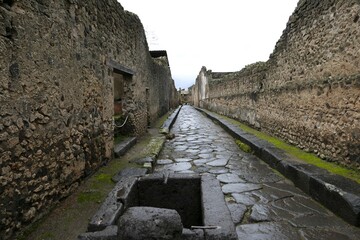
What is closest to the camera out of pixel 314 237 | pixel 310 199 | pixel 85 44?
pixel 314 237

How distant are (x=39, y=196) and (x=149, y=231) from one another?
5.65ft

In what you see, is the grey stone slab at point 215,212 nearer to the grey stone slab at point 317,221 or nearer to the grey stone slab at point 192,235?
the grey stone slab at point 192,235

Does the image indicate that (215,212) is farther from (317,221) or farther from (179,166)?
(179,166)

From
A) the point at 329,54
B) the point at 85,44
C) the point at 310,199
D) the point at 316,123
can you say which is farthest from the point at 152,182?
the point at 329,54

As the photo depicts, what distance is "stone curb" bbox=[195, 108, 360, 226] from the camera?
266cm

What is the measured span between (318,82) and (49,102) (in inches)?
187

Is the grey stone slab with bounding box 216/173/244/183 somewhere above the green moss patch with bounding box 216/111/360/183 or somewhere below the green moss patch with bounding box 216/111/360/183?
below

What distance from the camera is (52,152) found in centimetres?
289

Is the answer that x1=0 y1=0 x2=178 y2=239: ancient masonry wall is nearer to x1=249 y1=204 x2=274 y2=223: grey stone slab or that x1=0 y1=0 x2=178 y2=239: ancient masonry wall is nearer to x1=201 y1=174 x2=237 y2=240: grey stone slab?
x1=201 y1=174 x2=237 y2=240: grey stone slab

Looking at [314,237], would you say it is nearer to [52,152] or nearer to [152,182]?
[152,182]

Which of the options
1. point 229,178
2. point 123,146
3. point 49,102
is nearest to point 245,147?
point 229,178

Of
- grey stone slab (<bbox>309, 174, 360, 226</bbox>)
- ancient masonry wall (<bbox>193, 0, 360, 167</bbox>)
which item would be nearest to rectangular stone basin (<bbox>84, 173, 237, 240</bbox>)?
grey stone slab (<bbox>309, 174, 360, 226</bbox>)

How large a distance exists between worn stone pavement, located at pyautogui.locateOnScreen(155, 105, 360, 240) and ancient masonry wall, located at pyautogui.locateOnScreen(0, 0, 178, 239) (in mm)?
1782

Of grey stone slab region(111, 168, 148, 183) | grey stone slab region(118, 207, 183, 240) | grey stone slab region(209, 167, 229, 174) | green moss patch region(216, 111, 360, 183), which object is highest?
grey stone slab region(118, 207, 183, 240)
